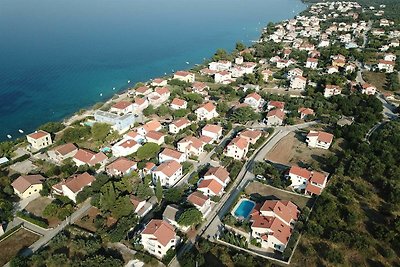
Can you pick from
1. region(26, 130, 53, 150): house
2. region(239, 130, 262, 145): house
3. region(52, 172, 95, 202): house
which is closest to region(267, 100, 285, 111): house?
region(239, 130, 262, 145): house

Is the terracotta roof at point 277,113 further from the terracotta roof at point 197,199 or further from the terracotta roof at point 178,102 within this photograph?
the terracotta roof at point 197,199

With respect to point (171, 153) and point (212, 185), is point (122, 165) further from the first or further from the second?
point (212, 185)

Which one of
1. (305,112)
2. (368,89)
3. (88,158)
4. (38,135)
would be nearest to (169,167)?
(88,158)

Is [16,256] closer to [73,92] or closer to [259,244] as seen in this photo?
[259,244]

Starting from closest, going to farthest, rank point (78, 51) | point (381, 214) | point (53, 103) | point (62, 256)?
point (62, 256), point (381, 214), point (53, 103), point (78, 51)

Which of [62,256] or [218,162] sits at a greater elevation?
[62,256]

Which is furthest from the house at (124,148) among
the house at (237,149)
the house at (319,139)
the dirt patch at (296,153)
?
Result: the house at (319,139)

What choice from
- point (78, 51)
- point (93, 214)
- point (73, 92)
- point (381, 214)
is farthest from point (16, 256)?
point (78, 51)

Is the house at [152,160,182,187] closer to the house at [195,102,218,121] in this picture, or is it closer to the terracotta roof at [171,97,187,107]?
the house at [195,102,218,121]
